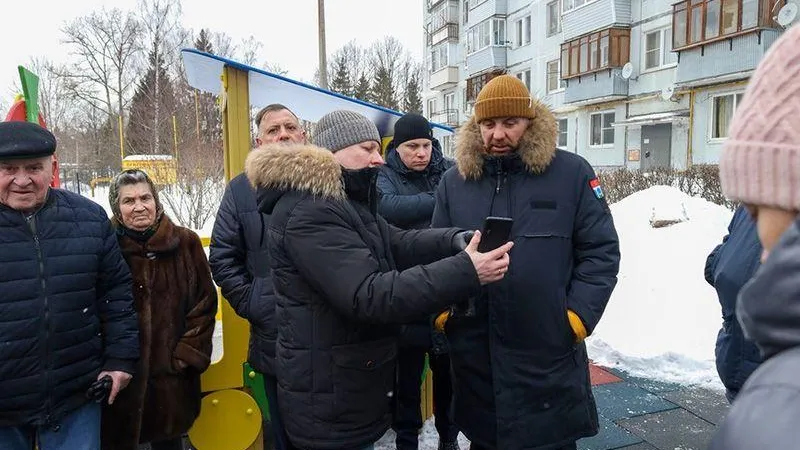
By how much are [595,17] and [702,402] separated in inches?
826

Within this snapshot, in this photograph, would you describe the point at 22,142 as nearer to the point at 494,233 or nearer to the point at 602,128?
the point at 494,233

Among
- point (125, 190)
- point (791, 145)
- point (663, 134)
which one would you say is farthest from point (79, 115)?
point (791, 145)

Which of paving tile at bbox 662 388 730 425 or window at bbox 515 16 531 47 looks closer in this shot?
paving tile at bbox 662 388 730 425

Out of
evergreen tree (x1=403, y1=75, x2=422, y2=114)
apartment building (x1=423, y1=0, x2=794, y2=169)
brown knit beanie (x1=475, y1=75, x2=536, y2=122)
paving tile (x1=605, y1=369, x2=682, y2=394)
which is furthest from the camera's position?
evergreen tree (x1=403, y1=75, x2=422, y2=114)

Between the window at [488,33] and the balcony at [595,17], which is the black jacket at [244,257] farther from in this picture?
the window at [488,33]

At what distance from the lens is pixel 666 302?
558cm

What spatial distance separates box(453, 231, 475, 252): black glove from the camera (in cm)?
214

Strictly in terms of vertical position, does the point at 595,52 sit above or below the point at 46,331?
above

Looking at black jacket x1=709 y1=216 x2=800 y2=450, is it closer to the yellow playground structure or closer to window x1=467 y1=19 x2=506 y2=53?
the yellow playground structure

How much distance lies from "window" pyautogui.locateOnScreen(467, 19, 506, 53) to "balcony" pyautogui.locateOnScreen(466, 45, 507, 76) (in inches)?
16.3

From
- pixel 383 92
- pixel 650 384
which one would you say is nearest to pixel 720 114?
pixel 650 384

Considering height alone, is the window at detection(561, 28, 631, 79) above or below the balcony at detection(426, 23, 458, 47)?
below

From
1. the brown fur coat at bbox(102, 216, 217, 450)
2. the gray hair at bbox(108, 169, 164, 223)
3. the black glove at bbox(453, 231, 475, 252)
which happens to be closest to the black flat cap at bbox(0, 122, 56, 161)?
the gray hair at bbox(108, 169, 164, 223)

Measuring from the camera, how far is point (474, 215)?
243 centimetres
